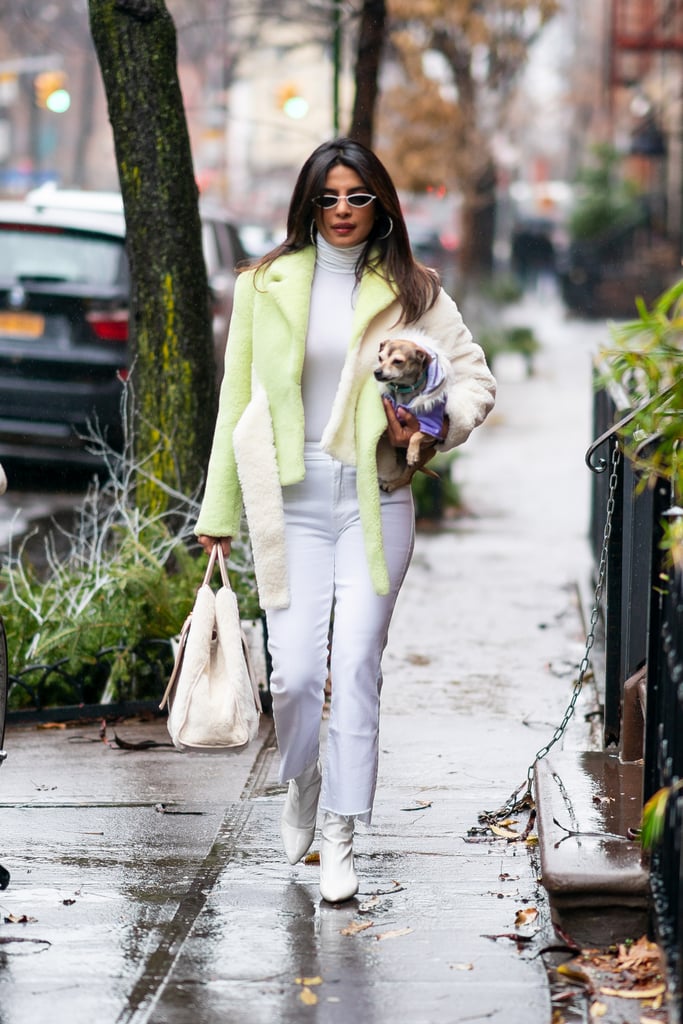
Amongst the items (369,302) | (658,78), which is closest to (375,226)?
(369,302)

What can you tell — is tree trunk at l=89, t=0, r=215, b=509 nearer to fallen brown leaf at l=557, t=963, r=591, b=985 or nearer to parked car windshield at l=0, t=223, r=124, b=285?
fallen brown leaf at l=557, t=963, r=591, b=985

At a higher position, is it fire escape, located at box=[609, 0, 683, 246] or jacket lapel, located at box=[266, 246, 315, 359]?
fire escape, located at box=[609, 0, 683, 246]

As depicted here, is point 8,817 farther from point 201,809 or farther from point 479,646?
point 479,646

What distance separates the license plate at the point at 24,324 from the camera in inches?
424

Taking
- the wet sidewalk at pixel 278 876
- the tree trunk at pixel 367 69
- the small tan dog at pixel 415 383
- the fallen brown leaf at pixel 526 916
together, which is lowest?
the wet sidewalk at pixel 278 876

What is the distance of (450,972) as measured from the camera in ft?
12.6

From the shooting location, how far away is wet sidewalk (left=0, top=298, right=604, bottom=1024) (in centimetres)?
371

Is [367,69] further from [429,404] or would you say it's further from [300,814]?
[300,814]

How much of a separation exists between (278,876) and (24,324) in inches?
273

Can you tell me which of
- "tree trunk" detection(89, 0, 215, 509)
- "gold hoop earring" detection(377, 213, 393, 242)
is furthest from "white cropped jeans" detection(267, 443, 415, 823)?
"tree trunk" detection(89, 0, 215, 509)

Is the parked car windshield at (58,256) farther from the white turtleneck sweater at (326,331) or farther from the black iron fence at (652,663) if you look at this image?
the white turtleneck sweater at (326,331)

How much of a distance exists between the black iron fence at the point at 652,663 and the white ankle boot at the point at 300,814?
2.98 feet

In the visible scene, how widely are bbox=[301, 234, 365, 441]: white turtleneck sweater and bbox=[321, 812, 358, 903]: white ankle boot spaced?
1023mm

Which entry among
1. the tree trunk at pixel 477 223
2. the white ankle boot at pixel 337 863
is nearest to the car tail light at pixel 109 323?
the white ankle boot at pixel 337 863
